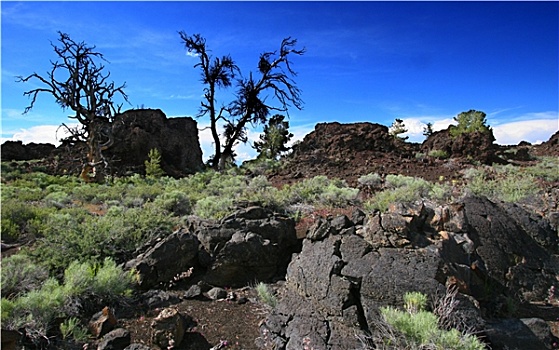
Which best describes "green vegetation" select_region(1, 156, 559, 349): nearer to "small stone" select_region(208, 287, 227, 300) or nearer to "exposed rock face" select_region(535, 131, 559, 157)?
"small stone" select_region(208, 287, 227, 300)

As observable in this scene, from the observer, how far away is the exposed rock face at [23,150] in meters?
23.0

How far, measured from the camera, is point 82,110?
16359mm

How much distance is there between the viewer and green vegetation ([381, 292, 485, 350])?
2.80 m

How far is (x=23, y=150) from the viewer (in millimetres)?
23984

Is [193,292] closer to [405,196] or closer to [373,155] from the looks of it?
[405,196]

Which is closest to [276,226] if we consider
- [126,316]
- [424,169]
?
[126,316]

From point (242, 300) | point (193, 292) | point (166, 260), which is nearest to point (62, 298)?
point (166, 260)

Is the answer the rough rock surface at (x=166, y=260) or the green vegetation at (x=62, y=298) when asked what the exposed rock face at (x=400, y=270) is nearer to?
the rough rock surface at (x=166, y=260)

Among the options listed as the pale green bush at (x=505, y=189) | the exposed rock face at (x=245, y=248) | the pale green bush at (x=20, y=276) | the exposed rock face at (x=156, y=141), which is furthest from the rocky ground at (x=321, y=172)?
the exposed rock face at (x=156, y=141)

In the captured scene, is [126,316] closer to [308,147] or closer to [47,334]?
[47,334]

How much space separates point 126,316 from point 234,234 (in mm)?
1783

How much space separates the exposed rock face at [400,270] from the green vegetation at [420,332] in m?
0.23

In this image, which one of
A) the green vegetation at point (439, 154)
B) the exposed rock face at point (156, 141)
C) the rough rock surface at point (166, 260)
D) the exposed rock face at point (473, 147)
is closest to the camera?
the rough rock surface at point (166, 260)

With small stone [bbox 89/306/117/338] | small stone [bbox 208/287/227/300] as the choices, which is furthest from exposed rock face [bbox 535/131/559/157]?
small stone [bbox 89/306/117/338]
